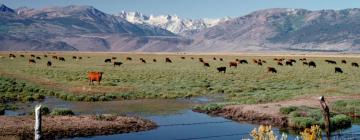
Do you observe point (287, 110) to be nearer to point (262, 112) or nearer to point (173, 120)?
point (262, 112)

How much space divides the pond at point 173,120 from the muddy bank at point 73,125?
753mm

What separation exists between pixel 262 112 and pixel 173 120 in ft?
16.7

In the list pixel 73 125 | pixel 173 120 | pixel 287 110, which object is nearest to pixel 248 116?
pixel 287 110

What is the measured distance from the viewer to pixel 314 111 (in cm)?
2984

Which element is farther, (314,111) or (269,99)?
(269,99)

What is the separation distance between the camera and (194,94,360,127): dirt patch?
94.6ft

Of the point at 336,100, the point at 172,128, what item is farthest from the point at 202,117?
the point at 336,100

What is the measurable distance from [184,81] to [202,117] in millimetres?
22054

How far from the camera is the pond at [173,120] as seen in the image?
24203 millimetres

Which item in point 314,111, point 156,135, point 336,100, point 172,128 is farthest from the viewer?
point 336,100

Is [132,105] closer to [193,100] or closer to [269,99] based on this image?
[193,100]

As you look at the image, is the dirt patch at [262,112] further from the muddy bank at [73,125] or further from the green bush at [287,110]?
the muddy bank at [73,125]

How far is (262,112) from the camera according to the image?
30.4 metres

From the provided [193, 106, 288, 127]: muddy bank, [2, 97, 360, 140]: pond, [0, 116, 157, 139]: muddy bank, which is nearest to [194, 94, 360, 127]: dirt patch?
[193, 106, 288, 127]: muddy bank
